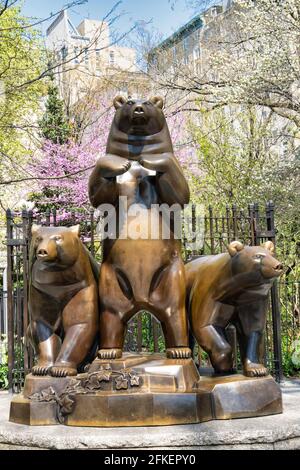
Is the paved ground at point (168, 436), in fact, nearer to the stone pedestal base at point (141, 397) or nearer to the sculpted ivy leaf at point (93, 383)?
the stone pedestal base at point (141, 397)

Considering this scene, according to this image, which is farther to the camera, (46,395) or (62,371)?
(62,371)

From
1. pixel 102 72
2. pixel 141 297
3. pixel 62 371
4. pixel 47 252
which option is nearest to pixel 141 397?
pixel 62 371

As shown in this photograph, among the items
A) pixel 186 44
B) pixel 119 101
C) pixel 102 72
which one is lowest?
pixel 119 101

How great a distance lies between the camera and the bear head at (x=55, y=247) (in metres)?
3.81

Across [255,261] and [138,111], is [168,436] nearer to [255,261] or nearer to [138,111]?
[255,261]

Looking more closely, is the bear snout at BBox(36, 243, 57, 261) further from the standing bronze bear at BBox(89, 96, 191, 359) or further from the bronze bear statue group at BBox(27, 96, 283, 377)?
the standing bronze bear at BBox(89, 96, 191, 359)

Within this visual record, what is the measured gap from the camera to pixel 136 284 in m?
4.04

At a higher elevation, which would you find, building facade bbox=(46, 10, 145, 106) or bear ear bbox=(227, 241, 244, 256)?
building facade bbox=(46, 10, 145, 106)

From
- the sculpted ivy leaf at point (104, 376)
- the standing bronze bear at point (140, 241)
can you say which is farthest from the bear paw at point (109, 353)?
the sculpted ivy leaf at point (104, 376)

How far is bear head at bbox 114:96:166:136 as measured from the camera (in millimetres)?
4117

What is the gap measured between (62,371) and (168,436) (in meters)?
0.94

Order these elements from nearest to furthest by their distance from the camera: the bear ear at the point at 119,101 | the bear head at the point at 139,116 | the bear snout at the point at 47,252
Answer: the bear snout at the point at 47,252
the bear head at the point at 139,116
the bear ear at the point at 119,101

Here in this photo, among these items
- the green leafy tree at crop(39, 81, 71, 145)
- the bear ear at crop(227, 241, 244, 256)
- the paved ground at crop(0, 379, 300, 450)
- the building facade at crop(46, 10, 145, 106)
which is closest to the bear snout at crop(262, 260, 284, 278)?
the bear ear at crop(227, 241, 244, 256)
